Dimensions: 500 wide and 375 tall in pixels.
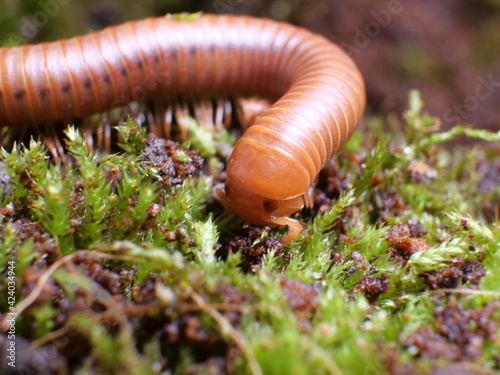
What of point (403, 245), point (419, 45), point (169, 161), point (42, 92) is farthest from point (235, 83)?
point (419, 45)

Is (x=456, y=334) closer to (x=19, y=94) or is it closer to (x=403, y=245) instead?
(x=403, y=245)

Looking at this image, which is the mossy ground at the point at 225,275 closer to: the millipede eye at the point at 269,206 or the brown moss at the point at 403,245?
the brown moss at the point at 403,245

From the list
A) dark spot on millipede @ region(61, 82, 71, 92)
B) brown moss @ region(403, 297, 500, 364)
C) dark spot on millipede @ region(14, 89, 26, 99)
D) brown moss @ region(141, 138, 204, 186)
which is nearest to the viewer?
brown moss @ region(403, 297, 500, 364)

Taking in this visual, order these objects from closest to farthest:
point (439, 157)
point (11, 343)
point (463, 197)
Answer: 1. point (11, 343)
2. point (463, 197)
3. point (439, 157)

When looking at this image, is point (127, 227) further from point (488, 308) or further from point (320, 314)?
point (488, 308)

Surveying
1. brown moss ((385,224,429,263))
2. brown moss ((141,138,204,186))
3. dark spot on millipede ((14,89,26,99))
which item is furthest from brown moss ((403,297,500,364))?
dark spot on millipede ((14,89,26,99))

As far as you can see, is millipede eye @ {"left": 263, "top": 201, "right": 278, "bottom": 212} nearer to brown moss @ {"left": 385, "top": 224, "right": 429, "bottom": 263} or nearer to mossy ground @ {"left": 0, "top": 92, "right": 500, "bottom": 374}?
mossy ground @ {"left": 0, "top": 92, "right": 500, "bottom": 374}

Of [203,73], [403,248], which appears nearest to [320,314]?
[403,248]
